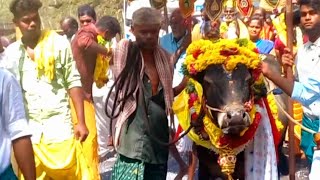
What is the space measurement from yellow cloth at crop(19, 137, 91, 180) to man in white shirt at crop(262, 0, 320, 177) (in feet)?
6.16

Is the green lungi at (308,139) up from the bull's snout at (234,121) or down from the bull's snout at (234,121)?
down

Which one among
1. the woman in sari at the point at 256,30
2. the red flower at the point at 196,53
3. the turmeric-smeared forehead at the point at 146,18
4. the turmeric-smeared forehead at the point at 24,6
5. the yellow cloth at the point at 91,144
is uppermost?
the turmeric-smeared forehead at the point at 24,6

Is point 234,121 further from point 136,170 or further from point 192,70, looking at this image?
point 136,170

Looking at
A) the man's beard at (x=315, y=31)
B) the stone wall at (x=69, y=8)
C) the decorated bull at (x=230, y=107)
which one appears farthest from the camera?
the stone wall at (x=69, y=8)

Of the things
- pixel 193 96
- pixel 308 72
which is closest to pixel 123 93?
pixel 193 96

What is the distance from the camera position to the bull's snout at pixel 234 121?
622 cm

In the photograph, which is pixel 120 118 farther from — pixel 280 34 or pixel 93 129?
pixel 280 34

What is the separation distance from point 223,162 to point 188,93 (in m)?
0.60

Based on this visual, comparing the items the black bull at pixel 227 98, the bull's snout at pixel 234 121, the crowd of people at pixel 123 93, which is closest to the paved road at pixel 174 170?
the crowd of people at pixel 123 93

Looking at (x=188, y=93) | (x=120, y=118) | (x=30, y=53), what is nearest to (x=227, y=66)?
(x=188, y=93)

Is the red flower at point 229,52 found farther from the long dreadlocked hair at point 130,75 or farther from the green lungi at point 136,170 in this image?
the green lungi at point 136,170

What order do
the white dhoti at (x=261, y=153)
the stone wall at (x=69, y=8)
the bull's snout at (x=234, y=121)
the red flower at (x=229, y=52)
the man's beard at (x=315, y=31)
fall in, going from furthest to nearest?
the stone wall at (x=69, y=8) < the man's beard at (x=315, y=31) < the white dhoti at (x=261, y=153) < the red flower at (x=229, y=52) < the bull's snout at (x=234, y=121)

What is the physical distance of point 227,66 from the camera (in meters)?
6.52

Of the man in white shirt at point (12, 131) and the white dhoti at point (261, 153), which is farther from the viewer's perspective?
the white dhoti at point (261, 153)
